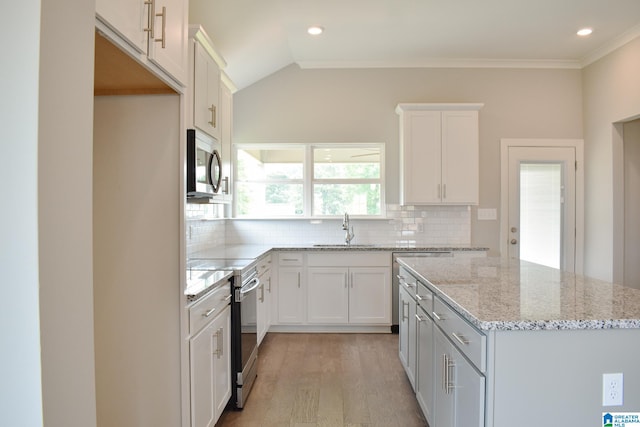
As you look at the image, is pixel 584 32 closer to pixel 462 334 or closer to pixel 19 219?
pixel 462 334

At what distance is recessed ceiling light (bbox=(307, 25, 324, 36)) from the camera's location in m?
3.44

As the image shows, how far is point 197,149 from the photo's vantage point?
2.20m

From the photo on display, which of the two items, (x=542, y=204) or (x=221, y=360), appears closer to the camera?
(x=221, y=360)

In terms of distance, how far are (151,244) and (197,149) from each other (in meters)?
0.81

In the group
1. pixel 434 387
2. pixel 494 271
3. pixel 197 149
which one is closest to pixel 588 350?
pixel 434 387

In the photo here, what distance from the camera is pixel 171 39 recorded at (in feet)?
4.87

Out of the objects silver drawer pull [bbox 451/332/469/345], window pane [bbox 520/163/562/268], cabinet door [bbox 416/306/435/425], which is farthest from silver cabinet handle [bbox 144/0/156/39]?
window pane [bbox 520/163/562/268]

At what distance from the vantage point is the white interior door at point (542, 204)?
13.8ft

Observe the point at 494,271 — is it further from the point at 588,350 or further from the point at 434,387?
the point at 588,350

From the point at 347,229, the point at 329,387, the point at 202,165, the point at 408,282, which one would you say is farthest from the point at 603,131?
the point at 202,165

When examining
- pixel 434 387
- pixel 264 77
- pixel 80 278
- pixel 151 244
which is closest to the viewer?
pixel 80 278

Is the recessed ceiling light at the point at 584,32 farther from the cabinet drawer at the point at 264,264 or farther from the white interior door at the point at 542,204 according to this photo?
the cabinet drawer at the point at 264,264

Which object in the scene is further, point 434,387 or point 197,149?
point 197,149

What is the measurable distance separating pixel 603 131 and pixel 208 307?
4423mm
